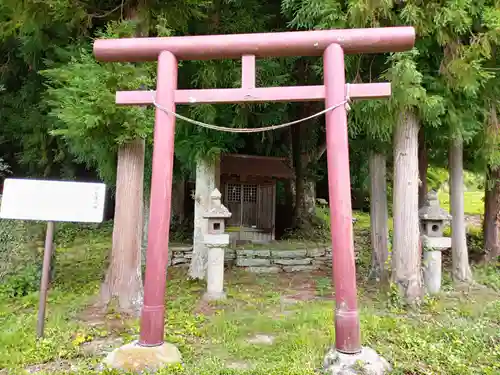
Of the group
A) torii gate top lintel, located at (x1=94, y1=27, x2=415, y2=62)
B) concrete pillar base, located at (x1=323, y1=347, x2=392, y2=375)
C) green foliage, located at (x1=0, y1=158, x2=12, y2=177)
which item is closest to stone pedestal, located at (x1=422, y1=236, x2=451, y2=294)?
concrete pillar base, located at (x1=323, y1=347, x2=392, y2=375)

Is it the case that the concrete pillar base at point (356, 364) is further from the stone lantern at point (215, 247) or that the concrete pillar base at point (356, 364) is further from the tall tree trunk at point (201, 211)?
the tall tree trunk at point (201, 211)

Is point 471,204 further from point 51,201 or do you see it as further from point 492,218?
point 51,201

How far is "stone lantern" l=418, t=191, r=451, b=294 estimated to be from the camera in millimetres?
6340

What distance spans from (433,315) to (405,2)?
15.1ft

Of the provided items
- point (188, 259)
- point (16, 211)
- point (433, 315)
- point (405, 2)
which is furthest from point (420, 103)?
point (188, 259)

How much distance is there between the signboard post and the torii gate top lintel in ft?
5.13

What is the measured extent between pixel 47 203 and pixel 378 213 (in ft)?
19.8

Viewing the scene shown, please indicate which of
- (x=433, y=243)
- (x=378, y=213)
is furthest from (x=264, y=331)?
(x=378, y=213)

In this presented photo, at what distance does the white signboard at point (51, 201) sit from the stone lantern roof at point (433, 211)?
531 cm

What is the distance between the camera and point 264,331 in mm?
4742

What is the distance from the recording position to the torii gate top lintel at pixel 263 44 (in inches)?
152

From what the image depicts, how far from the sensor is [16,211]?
4133 mm

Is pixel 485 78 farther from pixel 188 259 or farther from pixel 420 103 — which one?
pixel 188 259

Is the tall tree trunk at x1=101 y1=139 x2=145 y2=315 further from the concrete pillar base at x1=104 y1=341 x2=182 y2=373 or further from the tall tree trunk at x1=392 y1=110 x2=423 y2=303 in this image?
the tall tree trunk at x1=392 y1=110 x2=423 y2=303
